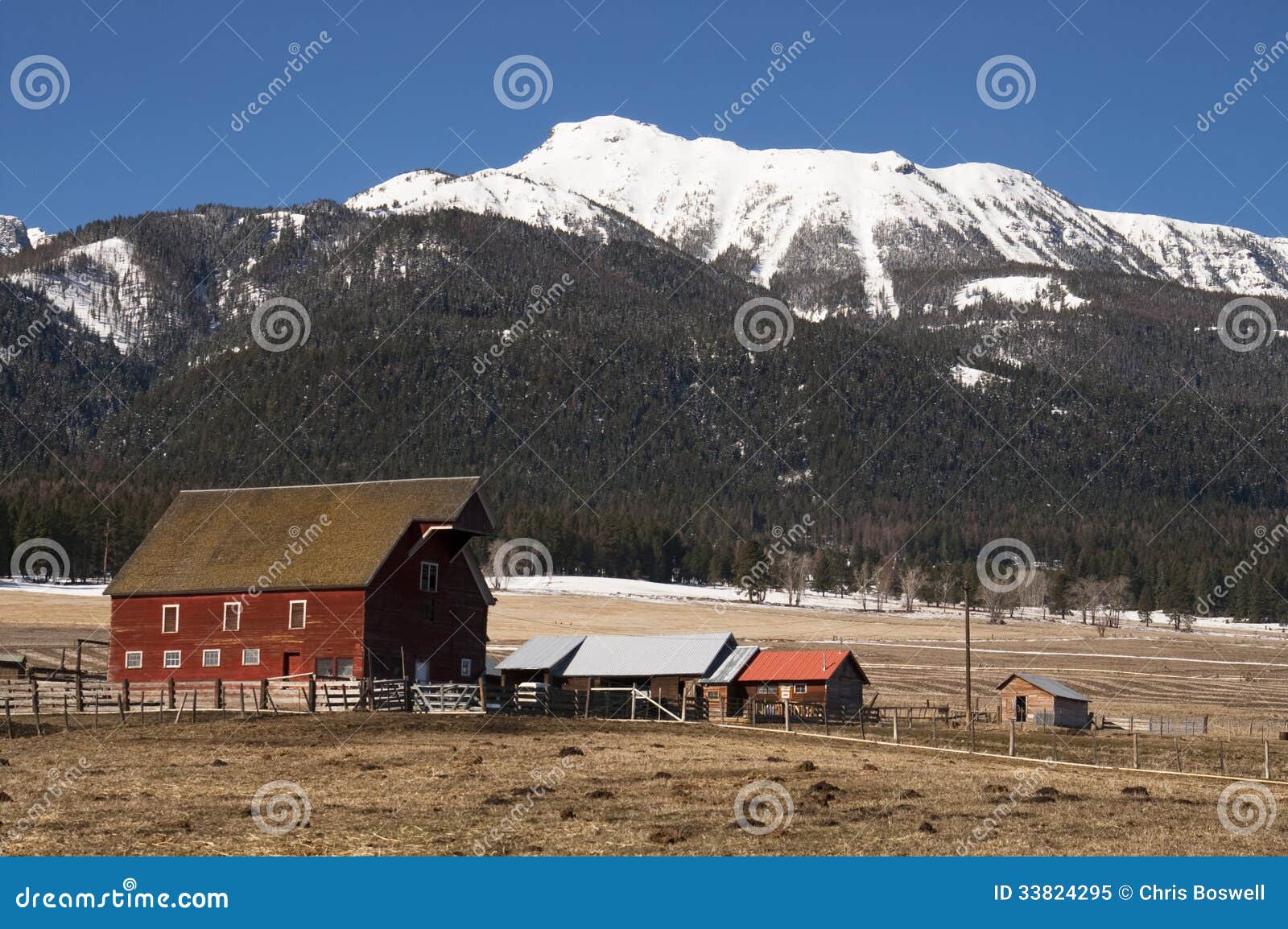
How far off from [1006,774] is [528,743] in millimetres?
13213

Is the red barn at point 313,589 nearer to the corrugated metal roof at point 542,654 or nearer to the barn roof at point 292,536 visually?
the barn roof at point 292,536

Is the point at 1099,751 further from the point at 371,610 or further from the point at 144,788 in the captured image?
the point at 144,788

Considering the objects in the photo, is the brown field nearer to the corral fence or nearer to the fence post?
the fence post

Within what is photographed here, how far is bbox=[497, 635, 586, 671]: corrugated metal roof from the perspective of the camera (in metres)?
79.6

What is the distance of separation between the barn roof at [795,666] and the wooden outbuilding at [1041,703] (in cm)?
770

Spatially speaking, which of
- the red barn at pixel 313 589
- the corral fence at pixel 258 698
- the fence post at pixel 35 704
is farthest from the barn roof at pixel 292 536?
the fence post at pixel 35 704

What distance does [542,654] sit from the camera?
80.9m

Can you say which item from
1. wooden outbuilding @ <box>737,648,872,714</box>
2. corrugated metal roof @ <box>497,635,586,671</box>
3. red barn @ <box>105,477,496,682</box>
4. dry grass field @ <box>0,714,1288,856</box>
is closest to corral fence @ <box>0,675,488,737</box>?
dry grass field @ <box>0,714,1288,856</box>

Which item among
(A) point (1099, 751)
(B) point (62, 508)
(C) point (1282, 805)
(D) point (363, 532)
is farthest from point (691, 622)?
(C) point (1282, 805)

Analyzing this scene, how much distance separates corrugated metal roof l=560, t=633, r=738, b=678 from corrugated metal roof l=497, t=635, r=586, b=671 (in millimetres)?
544

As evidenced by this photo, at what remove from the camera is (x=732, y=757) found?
138 ft

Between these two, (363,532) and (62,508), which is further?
(62,508)

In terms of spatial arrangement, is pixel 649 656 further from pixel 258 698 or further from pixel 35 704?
pixel 35 704

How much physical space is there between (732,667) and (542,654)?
9.76 m
